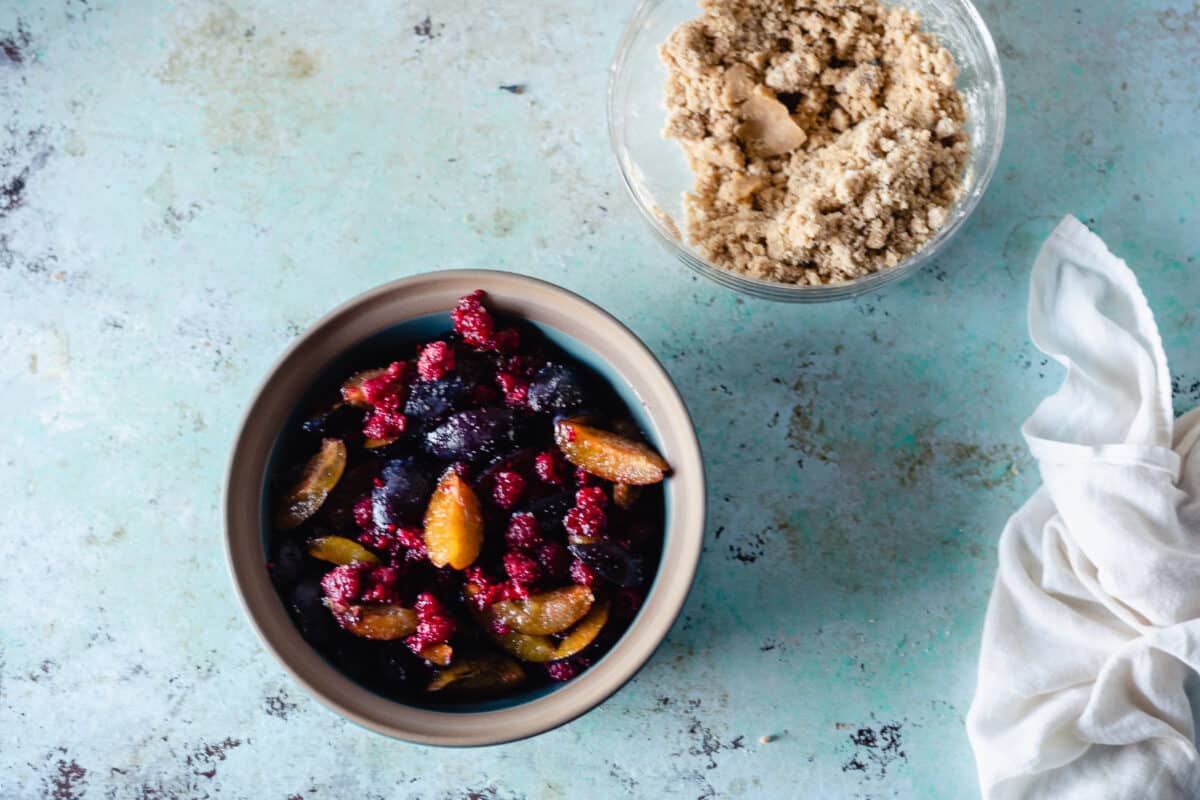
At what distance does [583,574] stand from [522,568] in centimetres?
7

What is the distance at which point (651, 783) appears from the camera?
4.46ft

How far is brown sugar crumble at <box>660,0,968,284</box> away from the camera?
125cm

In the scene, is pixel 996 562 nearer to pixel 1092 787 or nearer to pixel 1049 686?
pixel 1049 686

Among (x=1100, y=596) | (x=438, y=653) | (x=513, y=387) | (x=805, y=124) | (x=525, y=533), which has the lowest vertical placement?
(x=1100, y=596)

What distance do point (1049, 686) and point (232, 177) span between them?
53.0 inches

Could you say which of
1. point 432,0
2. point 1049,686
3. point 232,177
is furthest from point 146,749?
point 1049,686

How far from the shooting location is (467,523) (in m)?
1.10

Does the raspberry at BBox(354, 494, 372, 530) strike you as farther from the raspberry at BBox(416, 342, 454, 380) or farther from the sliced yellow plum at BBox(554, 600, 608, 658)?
the sliced yellow plum at BBox(554, 600, 608, 658)

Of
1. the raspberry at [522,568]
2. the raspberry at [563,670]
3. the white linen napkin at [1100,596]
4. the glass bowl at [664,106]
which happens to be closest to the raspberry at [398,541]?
the raspberry at [522,568]

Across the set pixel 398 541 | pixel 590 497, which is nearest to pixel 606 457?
pixel 590 497

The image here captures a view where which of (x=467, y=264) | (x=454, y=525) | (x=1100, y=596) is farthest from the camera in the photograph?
(x=467, y=264)

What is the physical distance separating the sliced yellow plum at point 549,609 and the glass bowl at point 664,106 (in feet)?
1.53

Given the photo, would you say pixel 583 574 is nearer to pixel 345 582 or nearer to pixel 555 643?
pixel 555 643

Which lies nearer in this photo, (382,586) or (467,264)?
(382,586)
